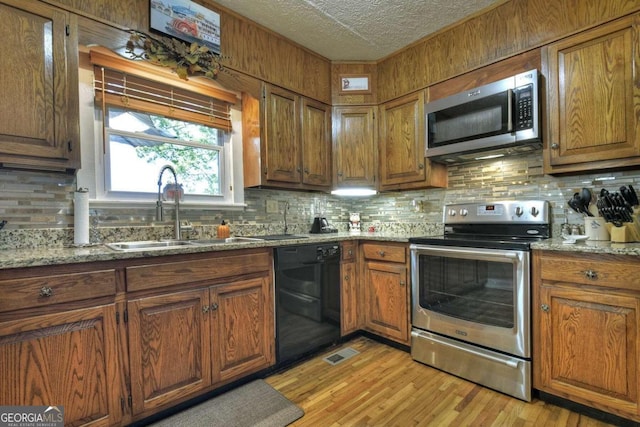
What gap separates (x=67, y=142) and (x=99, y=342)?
39.3 inches

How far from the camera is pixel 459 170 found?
2.59 m

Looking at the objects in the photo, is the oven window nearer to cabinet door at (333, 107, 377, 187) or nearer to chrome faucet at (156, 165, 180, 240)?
cabinet door at (333, 107, 377, 187)

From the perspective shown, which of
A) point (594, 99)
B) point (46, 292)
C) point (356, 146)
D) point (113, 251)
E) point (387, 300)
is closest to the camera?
point (46, 292)

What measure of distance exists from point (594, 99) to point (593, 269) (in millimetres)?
998

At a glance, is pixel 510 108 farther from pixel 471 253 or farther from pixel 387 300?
pixel 387 300

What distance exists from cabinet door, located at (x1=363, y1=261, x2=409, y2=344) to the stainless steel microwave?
99cm

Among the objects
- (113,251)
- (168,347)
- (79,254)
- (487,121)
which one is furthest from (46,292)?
(487,121)

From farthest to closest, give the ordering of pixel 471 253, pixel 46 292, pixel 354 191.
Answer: pixel 354 191 → pixel 471 253 → pixel 46 292

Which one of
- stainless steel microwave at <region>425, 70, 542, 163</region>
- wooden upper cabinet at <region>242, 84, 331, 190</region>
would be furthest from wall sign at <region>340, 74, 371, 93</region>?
stainless steel microwave at <region>425, 70, 542, 163</region>

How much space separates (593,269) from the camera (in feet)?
4.97

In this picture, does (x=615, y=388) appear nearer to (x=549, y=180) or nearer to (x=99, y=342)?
(x=549, y=180)

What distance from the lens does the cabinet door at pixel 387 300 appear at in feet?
7.61

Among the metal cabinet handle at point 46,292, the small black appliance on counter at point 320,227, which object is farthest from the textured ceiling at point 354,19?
the metal cabinet handle at point 46,292

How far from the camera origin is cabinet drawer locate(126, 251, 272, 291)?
1.48 m
